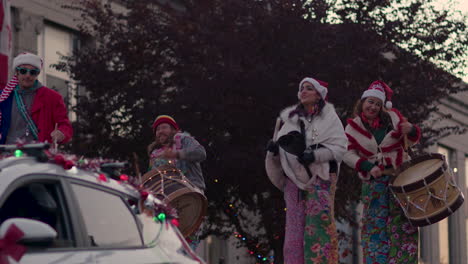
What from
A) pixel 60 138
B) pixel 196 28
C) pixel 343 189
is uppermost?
pixel 196 28

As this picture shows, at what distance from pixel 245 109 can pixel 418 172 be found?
28.4ft

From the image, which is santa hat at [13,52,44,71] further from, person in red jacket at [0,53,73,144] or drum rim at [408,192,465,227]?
drum rim at [408,192,465,227]

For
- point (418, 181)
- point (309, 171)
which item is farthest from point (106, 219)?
point (418, 181)

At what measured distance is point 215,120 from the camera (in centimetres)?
1888

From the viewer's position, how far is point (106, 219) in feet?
18.5

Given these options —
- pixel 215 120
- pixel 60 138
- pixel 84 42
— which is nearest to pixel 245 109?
pixel 215 120

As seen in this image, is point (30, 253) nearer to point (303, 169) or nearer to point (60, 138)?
point (60, 138)

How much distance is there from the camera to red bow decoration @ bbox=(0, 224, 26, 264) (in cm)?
472

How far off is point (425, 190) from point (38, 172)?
556cm

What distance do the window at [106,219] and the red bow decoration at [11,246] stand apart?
744 millimetres

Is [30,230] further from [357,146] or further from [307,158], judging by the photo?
[357,146]

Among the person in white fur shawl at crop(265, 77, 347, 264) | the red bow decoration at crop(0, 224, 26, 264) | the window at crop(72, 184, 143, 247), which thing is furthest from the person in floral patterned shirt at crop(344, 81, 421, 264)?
the red bow decoration at crop(0, 224, 26, 264)

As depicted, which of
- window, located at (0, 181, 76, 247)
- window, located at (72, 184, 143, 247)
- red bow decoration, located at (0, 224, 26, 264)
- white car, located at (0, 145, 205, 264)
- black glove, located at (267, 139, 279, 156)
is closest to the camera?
red bow decoration, located at (0, 224, 26, 264)

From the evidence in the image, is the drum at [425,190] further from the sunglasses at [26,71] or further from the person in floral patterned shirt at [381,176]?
the sunglasses at [26,71]
